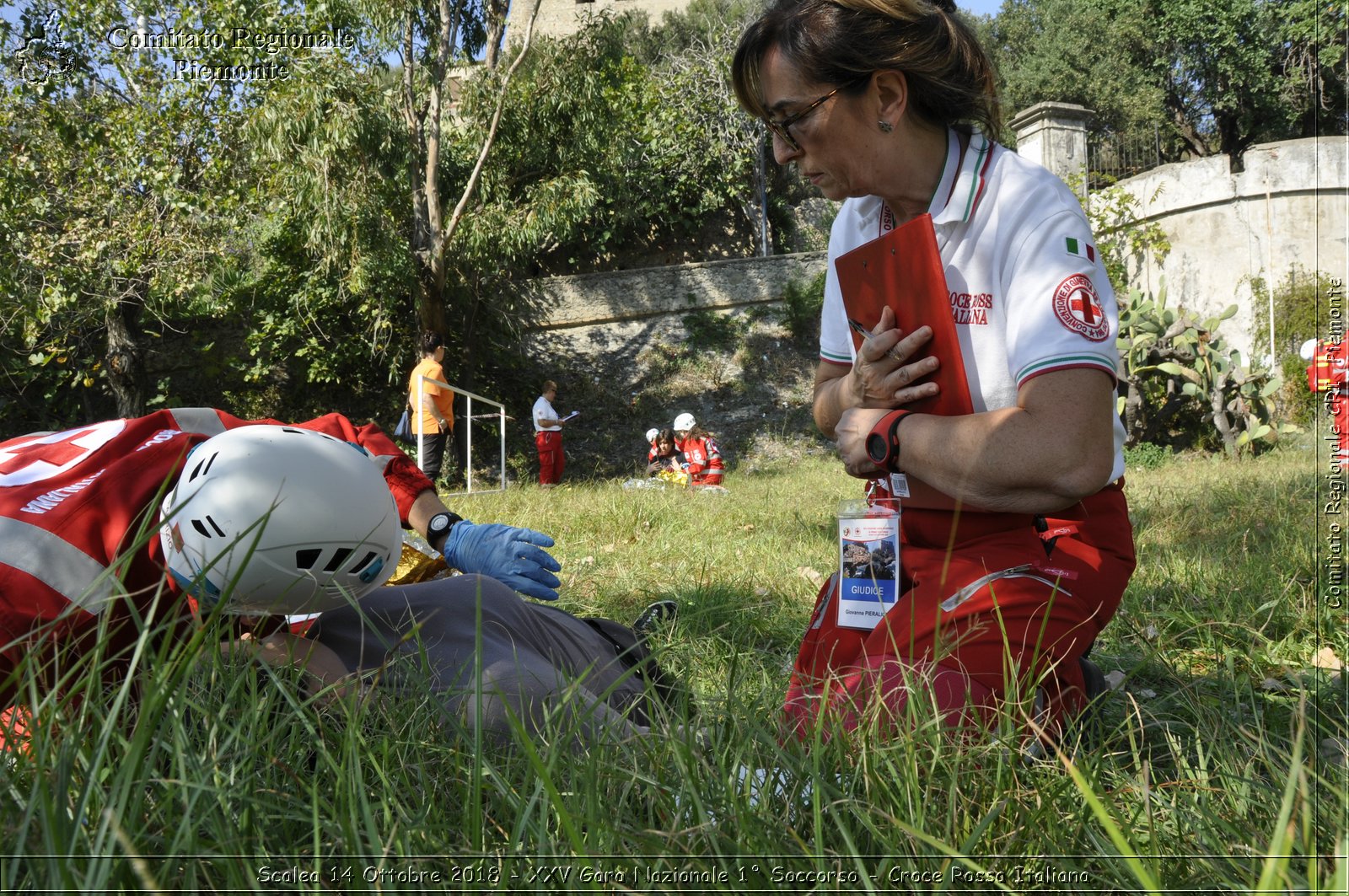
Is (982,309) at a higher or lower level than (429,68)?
lower

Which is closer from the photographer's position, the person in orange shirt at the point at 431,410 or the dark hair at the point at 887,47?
the dark hair at the point at 887,47

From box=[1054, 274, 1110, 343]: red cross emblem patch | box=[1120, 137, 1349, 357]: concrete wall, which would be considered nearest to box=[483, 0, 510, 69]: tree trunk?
box=[1120, 137, 1349, 357]: concrete wall

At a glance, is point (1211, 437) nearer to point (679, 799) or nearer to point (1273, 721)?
point (1273, 721)

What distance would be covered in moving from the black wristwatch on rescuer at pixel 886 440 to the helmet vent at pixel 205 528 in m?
1.24

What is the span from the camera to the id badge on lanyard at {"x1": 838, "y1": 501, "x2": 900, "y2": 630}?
202cm

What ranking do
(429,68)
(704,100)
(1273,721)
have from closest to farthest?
(1273,721) → (429,68) → (704,100)

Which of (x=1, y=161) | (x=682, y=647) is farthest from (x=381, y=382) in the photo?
(x=682, y=647)

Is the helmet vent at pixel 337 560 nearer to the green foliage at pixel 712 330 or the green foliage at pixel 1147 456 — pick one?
the green foliage at pixel 1147 456

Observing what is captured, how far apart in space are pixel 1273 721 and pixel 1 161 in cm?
1369

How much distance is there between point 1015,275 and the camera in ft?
6.46

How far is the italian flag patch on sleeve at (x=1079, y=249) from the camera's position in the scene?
75.7 inches

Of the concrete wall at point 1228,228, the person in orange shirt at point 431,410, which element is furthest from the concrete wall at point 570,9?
the person in orange shirt at point 431,410

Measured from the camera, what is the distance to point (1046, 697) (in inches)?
74.9

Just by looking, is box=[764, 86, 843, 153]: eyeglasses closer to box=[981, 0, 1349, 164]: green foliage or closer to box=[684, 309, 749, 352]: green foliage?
box=[981, 0, 1349, 164]: green foliage
